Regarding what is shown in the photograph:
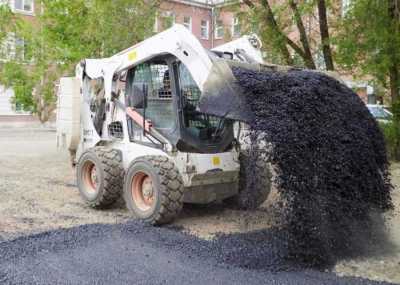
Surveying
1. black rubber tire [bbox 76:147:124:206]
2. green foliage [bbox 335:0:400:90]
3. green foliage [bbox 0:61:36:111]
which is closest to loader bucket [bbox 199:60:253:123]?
black rubber tire [bbox 76:147:124:206]

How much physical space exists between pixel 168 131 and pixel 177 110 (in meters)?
0.30

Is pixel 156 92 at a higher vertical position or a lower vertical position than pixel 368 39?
lower

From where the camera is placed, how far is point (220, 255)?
4965 millimetres

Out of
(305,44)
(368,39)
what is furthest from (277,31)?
(368,39)

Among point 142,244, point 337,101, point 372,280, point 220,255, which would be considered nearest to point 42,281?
point 142,244

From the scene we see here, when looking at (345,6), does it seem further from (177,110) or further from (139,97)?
(177,110)

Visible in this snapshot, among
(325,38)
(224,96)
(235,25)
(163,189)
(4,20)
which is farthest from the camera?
(4,20)

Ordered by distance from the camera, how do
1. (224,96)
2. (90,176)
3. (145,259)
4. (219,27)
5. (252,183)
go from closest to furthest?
(145,259), (224,96), (252,183), (90,176), (219,27)

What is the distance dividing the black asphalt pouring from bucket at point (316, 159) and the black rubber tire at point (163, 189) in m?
1.22

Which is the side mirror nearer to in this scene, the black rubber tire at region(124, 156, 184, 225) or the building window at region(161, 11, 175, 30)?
the black rubber tire at region(124, 156, 184, 225)

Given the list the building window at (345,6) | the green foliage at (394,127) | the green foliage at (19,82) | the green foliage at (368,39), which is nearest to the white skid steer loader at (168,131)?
the green foliage at (368,39)

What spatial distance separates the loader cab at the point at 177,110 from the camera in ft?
20.3

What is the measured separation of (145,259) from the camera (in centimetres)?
472

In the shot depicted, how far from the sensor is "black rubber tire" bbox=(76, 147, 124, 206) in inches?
264
